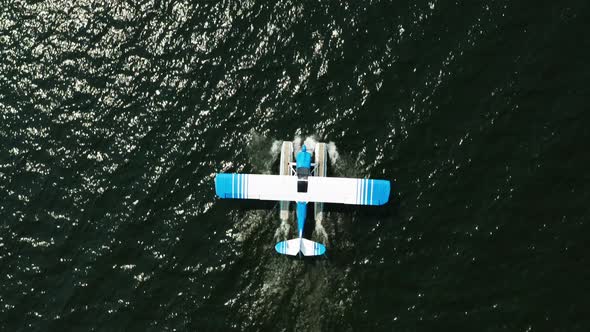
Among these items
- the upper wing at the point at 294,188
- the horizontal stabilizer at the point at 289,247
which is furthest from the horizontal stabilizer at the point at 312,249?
the upper wing at the point at 294,188

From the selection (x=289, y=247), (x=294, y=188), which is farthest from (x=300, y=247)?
(x=294, y=188)

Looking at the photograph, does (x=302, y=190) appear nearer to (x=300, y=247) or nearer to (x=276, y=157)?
(x=276, y=157)

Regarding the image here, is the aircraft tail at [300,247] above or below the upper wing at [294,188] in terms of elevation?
below

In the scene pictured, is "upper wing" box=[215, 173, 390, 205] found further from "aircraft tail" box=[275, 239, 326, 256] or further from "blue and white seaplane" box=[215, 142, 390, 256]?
"aircraft tail" box=[275, 239, 326, 256]

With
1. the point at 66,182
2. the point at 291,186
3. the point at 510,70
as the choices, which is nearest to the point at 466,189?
the point at 510,70

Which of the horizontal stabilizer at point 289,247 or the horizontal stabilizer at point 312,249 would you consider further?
the horizontal stabilizer at point 289,247

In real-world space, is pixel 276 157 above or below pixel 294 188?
above

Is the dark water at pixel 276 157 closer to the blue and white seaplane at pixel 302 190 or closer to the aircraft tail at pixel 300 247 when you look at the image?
the aircraft tail at pixel 300 247

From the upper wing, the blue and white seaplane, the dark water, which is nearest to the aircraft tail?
the blue and white seaplane
